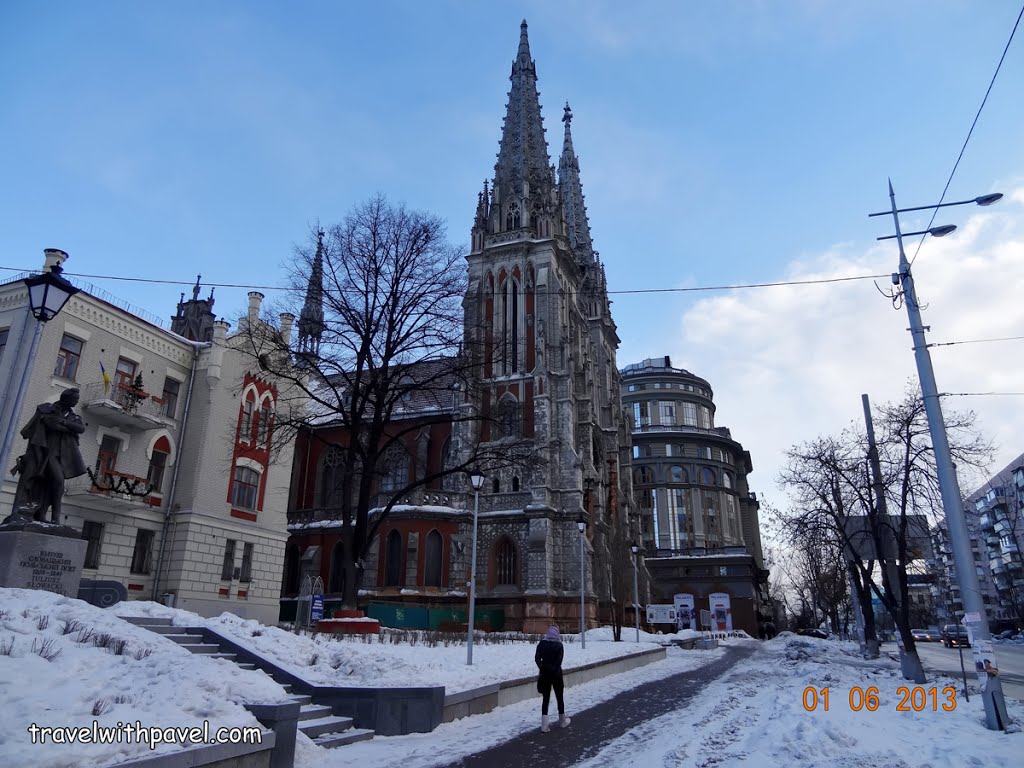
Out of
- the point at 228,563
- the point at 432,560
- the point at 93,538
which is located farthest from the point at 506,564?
the point at 93,538

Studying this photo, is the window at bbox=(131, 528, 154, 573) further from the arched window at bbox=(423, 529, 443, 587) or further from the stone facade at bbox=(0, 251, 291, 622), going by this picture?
the arched window at bbox=(423, 529, 443, 587)

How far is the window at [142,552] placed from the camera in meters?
25.2

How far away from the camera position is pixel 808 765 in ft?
25.5

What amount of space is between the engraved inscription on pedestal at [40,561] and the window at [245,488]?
18.3 m

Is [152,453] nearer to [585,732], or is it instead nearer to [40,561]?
[40,561]

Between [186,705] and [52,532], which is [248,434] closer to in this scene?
[52,532]

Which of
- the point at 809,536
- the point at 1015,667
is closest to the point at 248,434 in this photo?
the point at 809,536

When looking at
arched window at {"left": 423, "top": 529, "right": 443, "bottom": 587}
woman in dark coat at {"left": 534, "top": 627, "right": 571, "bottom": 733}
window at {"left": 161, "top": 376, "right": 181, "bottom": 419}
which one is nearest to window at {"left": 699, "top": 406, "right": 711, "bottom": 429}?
arched window at {"left": 423, "top": 529, "right": 443, "bottom": 587}

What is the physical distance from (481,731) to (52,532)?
7723 mm

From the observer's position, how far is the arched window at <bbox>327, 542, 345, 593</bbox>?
4159 cm

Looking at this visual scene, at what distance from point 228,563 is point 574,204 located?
54.7 meters

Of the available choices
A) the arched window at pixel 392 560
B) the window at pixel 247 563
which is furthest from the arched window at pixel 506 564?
the window at pixel 247 563

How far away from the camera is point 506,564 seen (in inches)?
1658
